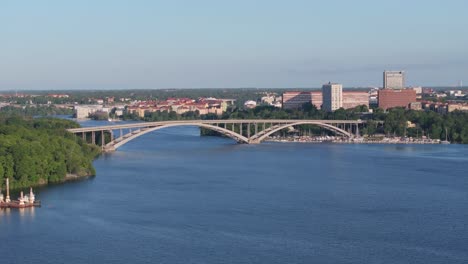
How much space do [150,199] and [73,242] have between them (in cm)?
532

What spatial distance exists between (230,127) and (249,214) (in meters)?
26.5

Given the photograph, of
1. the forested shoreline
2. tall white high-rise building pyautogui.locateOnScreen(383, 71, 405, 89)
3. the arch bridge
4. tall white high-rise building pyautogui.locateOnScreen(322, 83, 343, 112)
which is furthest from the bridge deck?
tall white high-rise building pyautogui.locateOnScreen(383, 71, 405, 89)

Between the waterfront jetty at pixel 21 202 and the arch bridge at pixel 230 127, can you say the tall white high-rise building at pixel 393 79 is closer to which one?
the arch bridge at pixel 230 127

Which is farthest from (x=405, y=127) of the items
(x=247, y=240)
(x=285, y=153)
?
(x=247, y=240)

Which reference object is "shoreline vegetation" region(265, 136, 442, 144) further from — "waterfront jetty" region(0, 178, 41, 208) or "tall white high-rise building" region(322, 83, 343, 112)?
"waterfront jetty" region(0, 178, 41, 208)

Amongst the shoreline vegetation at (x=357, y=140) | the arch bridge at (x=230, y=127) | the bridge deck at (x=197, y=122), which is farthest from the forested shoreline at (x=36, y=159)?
the shoreline vegetation at (x=357, y=140)

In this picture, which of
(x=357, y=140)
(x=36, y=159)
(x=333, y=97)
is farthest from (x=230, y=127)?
(x=36, y=159)

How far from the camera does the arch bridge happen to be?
36594 millimetres

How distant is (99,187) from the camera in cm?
2491

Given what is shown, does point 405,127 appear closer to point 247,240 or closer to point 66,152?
point 66,152

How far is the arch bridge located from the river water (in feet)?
14.5

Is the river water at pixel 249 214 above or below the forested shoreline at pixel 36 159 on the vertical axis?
below

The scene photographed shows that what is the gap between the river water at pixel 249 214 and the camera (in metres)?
16.8

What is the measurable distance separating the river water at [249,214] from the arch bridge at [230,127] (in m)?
4.41
